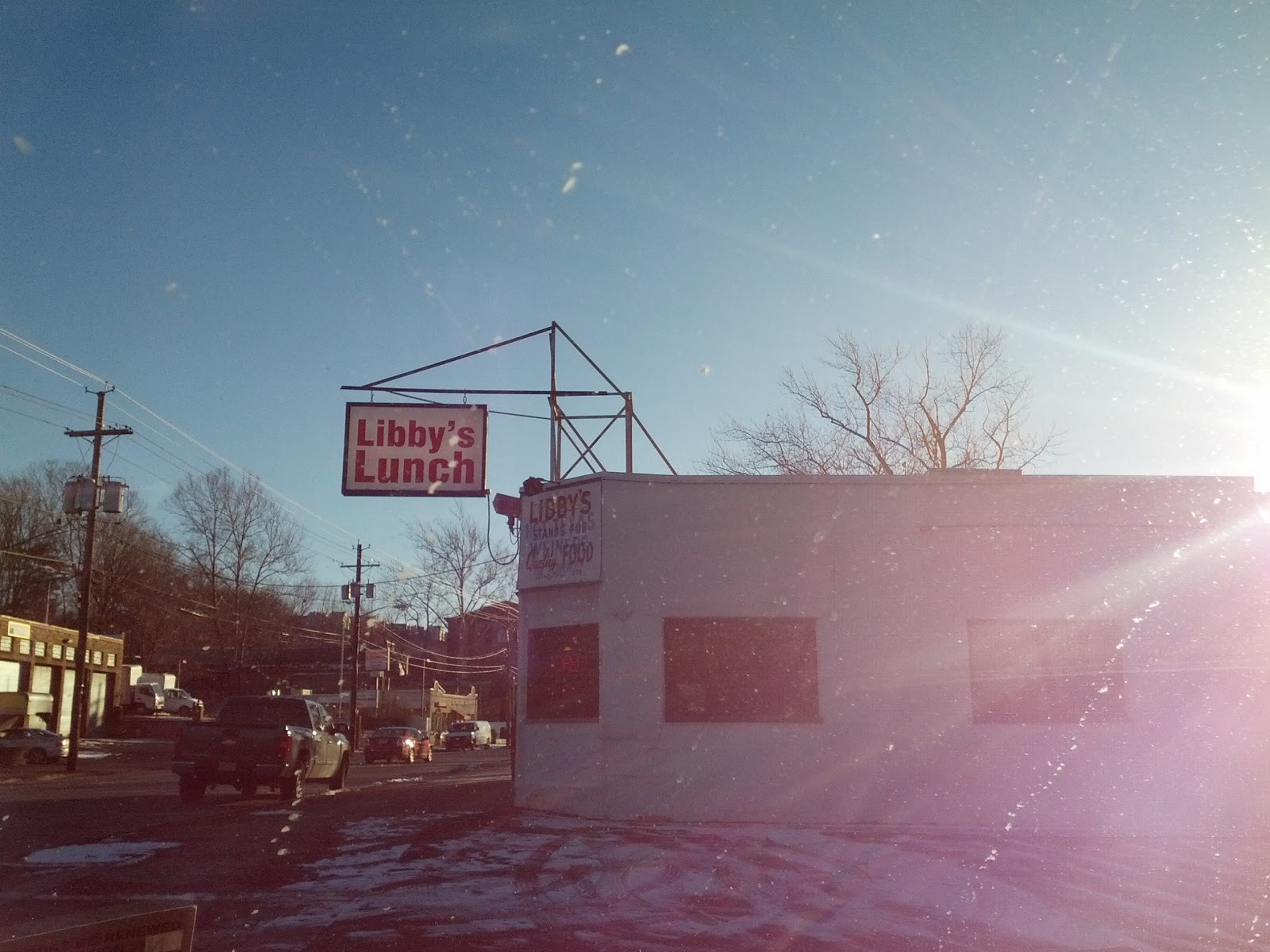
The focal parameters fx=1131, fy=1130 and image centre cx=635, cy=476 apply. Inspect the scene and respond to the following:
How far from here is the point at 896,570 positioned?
640 inches

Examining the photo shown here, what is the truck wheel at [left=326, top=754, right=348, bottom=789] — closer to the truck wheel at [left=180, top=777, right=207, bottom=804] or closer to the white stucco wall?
the truck wheel at [left=180, top=777, right=207, bottom=804]

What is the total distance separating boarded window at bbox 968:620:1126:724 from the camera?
16.0 meters

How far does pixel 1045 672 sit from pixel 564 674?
6.95 meters

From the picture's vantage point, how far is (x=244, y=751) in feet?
63.2

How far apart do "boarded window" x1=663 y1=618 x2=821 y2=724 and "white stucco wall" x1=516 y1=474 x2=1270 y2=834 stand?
6.2 inches

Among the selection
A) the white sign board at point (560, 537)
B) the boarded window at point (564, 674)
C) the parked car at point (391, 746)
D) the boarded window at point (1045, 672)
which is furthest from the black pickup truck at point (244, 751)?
the parked car at point (391, 746)

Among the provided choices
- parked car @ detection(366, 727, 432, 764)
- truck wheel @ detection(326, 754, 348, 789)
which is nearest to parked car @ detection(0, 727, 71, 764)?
parked car @ detection(366, 727, 432, 764)

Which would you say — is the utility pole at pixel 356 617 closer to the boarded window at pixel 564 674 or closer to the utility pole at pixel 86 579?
the utility pole at pixel 86 579

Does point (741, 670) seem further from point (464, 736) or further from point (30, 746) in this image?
point (464, 736)

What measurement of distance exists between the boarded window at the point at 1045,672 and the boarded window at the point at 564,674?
5.40 metres

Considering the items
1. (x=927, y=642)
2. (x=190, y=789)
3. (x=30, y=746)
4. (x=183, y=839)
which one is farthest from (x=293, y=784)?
(x=30, y=746)

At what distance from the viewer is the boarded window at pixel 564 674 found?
16.4 m

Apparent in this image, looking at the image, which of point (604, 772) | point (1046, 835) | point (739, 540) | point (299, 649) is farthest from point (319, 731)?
point (299, 649)

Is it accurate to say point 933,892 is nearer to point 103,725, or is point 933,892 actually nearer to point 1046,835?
point 1046,835
